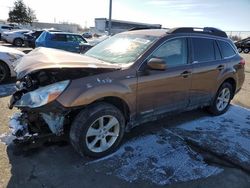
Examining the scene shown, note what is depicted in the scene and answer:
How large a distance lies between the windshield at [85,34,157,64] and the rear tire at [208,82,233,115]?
2.36 m

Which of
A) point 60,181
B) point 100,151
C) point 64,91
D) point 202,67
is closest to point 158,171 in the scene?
point 100,151

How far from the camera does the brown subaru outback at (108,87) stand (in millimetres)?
3406

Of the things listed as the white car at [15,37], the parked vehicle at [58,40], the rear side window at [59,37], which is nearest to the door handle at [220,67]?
the parked vehicle at [58,40]

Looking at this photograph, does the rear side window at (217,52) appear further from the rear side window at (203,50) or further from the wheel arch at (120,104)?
the wheel arch at (120,104)

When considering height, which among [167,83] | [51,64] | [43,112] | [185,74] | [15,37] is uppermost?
[51,64]

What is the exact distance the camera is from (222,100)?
609cm

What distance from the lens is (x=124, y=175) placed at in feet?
11.5

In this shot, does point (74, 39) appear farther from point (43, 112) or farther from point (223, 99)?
point (43, 112)

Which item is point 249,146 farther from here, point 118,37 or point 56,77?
point 56,77

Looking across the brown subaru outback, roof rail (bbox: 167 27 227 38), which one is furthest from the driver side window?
roof rail (bbox: 167 27 227 38)

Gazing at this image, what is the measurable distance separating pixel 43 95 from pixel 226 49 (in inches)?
165

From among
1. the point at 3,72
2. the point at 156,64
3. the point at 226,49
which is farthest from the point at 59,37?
the point at 156,64

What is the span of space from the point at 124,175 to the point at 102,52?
2.19 m

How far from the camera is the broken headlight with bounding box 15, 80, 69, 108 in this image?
325 centimetres
